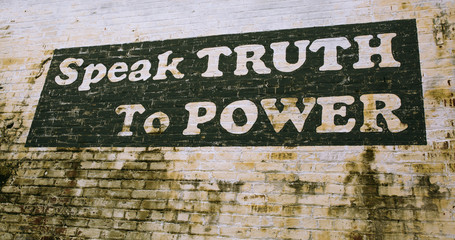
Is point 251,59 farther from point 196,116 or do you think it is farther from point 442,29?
point 442,29

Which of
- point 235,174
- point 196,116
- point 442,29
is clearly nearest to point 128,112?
point 196,116

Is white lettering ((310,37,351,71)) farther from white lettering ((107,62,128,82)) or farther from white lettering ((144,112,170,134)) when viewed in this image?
white lettering ((107,62,128,82))

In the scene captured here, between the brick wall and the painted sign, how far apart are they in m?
0.13

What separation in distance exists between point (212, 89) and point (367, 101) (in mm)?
1854

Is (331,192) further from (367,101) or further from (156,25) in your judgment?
(156,25)

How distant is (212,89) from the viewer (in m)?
4.59

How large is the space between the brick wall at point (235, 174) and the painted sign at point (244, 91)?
0.13 meters

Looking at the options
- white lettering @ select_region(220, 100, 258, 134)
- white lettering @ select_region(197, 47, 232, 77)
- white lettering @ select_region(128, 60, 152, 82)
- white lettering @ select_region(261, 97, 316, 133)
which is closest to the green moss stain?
white lettering @ select_region(261, 97, 316, 133)

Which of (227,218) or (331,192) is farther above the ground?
(331,192)

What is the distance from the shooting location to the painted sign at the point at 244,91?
158 inches

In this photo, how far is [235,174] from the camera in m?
4.04

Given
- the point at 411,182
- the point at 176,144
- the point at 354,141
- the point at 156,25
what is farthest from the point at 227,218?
the point at 156,25

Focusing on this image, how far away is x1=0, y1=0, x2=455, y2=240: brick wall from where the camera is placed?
3604mm

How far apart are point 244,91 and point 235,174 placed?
3.48 feet
